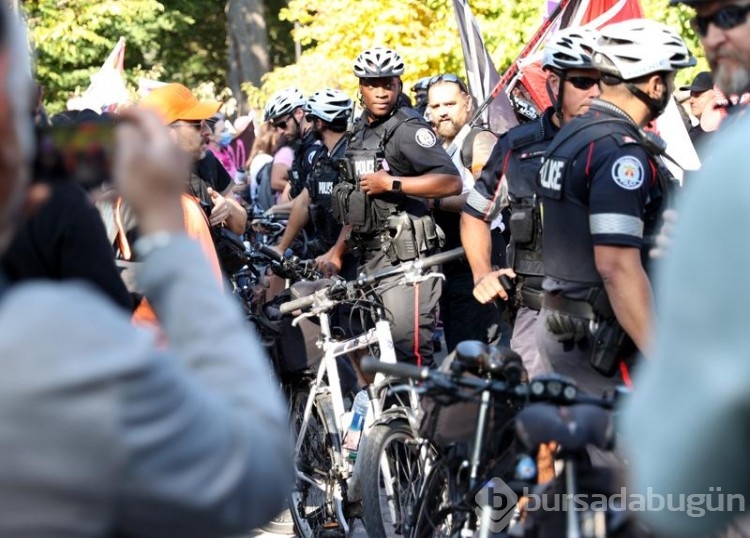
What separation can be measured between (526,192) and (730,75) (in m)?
2.81

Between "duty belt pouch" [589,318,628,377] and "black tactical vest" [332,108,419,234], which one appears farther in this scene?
"black tactical vest" [332,108,419,234]

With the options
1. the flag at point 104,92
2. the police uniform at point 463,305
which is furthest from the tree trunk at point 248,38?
the police uniform at point 463,305

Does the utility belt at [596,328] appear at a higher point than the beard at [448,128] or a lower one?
lower

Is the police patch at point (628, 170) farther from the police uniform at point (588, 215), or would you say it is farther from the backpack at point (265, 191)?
the backpack at point (265, 191)

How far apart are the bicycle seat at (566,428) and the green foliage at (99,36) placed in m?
20.4

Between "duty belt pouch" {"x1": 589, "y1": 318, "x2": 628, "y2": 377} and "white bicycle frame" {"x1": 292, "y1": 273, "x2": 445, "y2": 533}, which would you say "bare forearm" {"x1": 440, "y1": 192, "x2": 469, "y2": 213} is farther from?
"duty belt pouch" {"x1": 589, "y1": 318, "x2": 628, "y2": 377}

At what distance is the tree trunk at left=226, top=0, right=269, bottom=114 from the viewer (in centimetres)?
3219

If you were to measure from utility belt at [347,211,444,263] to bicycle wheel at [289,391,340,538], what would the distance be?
106 cm

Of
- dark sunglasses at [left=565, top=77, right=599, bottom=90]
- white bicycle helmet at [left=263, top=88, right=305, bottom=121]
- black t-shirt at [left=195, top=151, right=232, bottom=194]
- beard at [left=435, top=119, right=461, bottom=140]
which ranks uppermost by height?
dark sunglasses at [left=565, top=77, right=599, bottom=90]

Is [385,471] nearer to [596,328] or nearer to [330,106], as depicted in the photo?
[596,328]

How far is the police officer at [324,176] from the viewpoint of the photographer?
9992 mm

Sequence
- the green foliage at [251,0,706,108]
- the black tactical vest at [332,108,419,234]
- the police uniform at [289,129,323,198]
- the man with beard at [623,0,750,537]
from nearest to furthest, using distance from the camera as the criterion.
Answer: the man with beard at [623,0,750,537] → the black tactical vest at [332,108,419,234] → the police uniform at [289,129,323,198] → the green foliage at [251,0,706,108]

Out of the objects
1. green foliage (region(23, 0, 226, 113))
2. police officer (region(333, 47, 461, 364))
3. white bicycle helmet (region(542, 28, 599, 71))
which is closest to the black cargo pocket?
white bicycle helmet (region(542, 28, 599, 71))

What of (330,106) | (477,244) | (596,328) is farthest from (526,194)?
(330,106)
